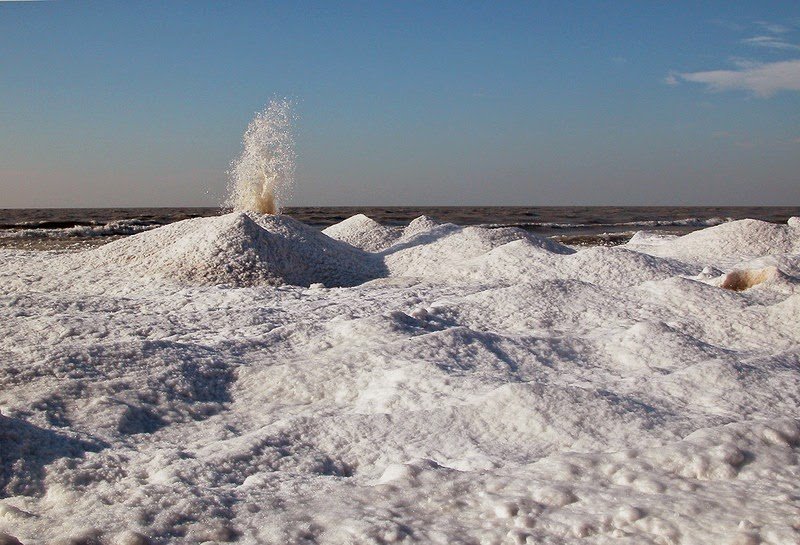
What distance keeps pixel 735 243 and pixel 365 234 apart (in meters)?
3.58

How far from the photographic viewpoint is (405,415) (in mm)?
2082

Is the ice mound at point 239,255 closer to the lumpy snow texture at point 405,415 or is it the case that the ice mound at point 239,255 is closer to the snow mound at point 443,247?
the snow mound at point 443,247

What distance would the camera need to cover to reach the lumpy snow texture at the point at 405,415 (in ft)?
4.38

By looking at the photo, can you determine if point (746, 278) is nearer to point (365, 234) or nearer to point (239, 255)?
point (239, 255)

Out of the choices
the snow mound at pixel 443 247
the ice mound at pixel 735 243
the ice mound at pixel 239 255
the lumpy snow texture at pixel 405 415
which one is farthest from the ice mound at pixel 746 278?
the ice mound at pixel 239 255

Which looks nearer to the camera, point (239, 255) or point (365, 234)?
point (239, 255)

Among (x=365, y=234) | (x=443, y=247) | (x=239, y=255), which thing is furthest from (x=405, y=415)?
(x=365, y=234)

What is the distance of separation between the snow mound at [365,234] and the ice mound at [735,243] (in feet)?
8.54

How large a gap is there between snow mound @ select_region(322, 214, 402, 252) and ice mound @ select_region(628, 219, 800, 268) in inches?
102

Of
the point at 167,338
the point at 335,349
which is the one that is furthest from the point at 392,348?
the point at 167,338

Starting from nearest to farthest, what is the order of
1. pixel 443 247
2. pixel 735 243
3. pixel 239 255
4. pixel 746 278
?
pixel 746 278
pixel 239 255
pixel 443 247
pixel 735 243

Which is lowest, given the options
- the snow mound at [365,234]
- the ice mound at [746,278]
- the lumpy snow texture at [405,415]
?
the lumpy snow texture at [405,415]

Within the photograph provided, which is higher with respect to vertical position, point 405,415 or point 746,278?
point 746,278

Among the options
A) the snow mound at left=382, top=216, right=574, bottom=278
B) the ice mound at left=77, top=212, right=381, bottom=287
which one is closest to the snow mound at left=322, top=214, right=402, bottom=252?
the snow mound at left=382, top=216, right=574, bottom=278
